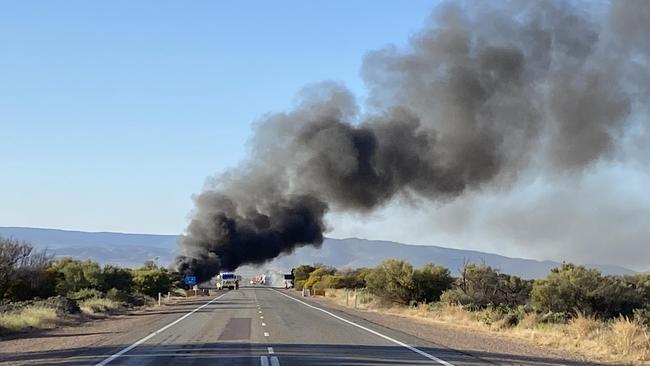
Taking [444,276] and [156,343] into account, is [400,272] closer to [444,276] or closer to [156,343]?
[444,276]

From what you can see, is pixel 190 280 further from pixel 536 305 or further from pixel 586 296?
pixel 586 296

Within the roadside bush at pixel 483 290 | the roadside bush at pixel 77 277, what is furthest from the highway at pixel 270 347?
the roadside bush at pixel 77 277

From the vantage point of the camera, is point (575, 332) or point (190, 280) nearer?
point (575, 332)

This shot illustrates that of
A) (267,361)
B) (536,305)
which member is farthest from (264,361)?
(536,305)

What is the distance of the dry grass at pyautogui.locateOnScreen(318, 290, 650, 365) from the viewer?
18078mm

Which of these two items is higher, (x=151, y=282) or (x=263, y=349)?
(x=151, y=282)

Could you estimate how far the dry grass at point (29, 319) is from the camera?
87.5ft

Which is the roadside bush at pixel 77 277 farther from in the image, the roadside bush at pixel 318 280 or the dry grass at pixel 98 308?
the roadside bush at pixel 318 280

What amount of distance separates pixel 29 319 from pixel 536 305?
2110 cm

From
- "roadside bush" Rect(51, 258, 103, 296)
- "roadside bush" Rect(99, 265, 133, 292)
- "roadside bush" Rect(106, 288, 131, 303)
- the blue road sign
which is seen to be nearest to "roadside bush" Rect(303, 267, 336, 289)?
the blue road sign

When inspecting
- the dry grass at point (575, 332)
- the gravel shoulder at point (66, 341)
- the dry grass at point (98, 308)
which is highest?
the dry grass at point (575, 332)

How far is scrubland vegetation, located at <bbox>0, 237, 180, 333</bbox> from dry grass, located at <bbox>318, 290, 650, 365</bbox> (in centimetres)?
1569

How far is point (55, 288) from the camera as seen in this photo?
54.4m

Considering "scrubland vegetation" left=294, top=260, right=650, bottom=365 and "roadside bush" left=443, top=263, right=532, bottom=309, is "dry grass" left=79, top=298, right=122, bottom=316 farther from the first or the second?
"roadside bush" left=443, top=263, right=532, bottom=309
